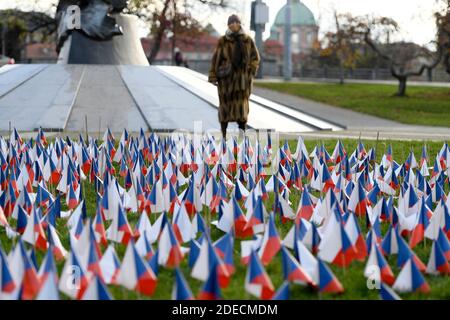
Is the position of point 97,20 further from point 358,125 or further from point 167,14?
point 167,14

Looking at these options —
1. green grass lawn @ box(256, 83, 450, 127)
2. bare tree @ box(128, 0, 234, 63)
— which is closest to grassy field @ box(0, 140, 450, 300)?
green grass lawn @ box(256, 83, 450, 127)

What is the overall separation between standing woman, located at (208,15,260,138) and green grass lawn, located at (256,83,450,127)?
9105 millimetres

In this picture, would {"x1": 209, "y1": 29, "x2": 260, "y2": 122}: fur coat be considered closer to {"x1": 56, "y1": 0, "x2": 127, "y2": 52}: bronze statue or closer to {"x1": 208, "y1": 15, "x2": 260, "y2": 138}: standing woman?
{"x1": 208, "y1": 15, "x2": 260, "y2": 138}: standing woman

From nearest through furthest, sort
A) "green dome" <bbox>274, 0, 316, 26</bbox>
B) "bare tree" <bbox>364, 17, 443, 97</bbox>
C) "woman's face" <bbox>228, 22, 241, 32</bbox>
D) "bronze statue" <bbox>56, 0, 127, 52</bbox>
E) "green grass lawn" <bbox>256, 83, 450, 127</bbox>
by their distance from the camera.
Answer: "woman's face" <bbox>228, 22, 241, 32</bbox> → "bronze statue" <bbox>56, 0, 127, 52</bbox> → "green grass lawn" <bbox>256, 83, 450, 127</bbox> → "bare tree" <bbox>364, 17, 443, 97</bbox> → "green dome" <bbox>274, 0, 316, 26</bbox>

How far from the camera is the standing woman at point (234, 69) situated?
1054 centimetres

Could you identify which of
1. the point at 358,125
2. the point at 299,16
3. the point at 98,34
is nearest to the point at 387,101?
the point at 358,125

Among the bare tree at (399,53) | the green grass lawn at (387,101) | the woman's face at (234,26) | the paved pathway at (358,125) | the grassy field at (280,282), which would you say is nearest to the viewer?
the grassy field at (280,282)

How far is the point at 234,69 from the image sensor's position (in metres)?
10.8

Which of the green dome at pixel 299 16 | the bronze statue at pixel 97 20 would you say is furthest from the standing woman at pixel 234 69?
the green dome at pixel 299 16

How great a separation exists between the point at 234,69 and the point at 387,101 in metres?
17.2

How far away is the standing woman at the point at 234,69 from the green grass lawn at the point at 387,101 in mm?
9105

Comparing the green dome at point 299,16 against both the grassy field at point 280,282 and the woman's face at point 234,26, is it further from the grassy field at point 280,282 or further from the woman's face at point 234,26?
the grassy field at point 280,282

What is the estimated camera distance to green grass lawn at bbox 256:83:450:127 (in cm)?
2194

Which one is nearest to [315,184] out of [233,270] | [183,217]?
[183,217]
